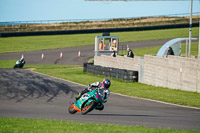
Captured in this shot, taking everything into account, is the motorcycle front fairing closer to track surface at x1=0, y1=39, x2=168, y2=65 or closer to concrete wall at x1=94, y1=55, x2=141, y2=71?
concrete wall at x1=94, y1=55, x2=141, y2=71

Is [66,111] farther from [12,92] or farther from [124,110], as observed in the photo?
[12,92]

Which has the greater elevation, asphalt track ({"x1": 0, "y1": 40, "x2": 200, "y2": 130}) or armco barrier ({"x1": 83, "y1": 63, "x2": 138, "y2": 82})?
armco barrier ({"x1": 83, "y1": 63, "x2": 138, "y2": 82})

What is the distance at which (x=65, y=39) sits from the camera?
63.0m

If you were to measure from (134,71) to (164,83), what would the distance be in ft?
9.14

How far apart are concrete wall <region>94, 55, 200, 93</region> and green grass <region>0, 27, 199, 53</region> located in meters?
29.5

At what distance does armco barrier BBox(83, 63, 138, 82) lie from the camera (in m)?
25.2

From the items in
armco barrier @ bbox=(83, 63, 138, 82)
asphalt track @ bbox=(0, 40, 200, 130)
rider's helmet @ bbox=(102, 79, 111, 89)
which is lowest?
asphalt track @ bbox=(0, 40, 200, 130)

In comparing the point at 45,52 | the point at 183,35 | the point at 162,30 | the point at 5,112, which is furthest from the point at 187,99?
the point at 162,30

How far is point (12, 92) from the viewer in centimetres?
1998

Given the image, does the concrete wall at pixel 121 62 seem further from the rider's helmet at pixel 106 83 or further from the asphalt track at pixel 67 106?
the rider's helmet at pixel 106 83

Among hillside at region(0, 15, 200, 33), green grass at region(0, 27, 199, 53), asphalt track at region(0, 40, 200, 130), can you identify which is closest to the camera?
asphalt track at region(0, 40, 200, 130)

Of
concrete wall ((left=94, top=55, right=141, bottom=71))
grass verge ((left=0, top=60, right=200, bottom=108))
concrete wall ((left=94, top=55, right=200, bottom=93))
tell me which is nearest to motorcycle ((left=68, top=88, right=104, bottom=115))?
grass verge ((left=0, top=60, right=200, bottom=108))

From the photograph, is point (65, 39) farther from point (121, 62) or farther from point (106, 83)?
point (106, 83)

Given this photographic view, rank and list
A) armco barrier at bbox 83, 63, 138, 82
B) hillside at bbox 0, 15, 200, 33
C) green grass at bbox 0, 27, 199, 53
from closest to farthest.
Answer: armco barrier at bbox 83, 63, 138, 82 < green grass at bbox 0, 27, 199, 53 < hillside at bbox 0, 15, 200, 33
